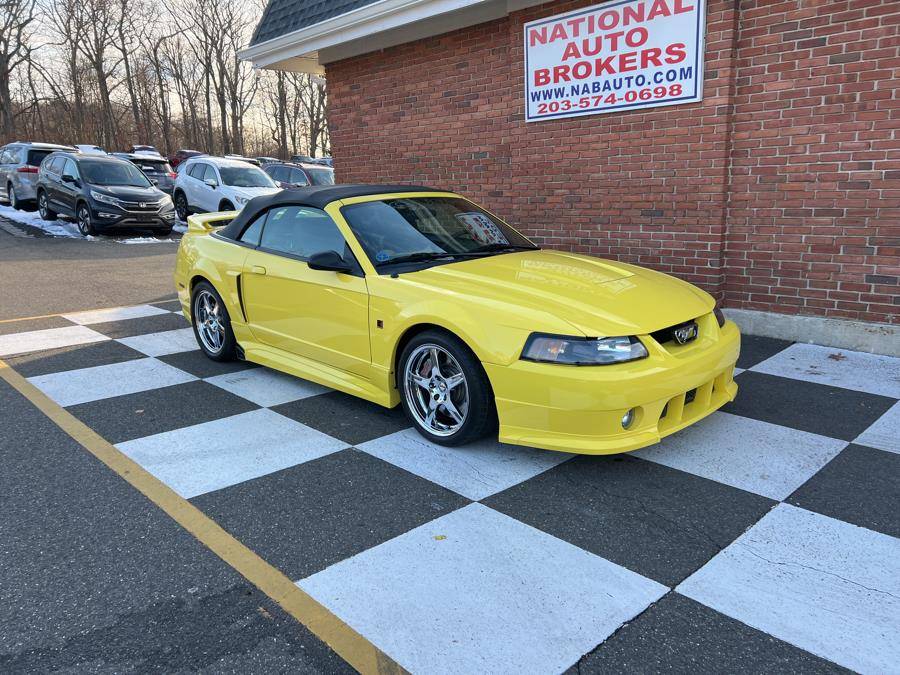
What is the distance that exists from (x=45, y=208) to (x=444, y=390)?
1683 centimetres

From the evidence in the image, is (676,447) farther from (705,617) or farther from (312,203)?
(312,203)

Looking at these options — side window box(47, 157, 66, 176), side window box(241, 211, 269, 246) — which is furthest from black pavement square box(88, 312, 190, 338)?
side window box(47, 157, 66, 176)

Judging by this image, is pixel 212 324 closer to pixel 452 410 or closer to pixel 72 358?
pixel 72 358

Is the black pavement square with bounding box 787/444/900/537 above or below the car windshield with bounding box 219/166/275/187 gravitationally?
below

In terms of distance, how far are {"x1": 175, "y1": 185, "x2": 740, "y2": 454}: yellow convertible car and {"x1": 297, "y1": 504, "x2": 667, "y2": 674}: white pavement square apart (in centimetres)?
72

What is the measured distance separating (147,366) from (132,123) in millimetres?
52695

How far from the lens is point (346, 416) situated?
4.57m

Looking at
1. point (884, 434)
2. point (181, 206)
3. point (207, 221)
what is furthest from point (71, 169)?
point (884, 434)

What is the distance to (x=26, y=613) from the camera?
99.6 inches

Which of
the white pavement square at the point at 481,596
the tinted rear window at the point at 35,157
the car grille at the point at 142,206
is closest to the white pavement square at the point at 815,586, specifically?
the white pavement square at the point at 481,596

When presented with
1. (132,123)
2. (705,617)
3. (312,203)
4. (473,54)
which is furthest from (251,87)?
(705,617)

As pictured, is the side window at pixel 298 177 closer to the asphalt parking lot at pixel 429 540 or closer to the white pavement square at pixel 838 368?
the asphalt parking lot at pixel 429 540

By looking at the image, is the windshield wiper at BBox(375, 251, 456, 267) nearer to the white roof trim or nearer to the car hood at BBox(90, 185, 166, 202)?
the white roof trim

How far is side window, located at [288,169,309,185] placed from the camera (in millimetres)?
19031
